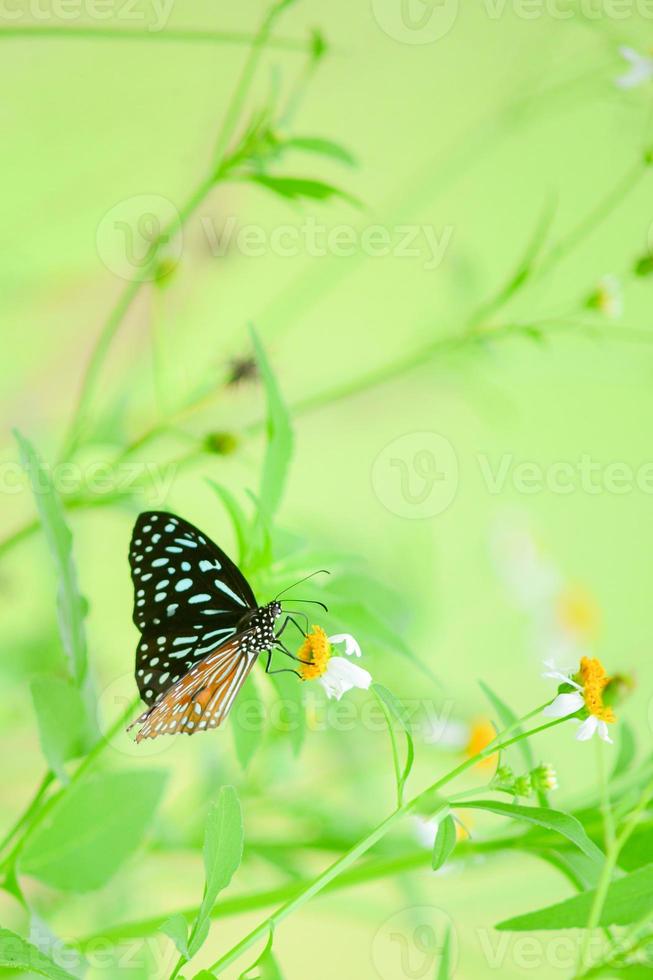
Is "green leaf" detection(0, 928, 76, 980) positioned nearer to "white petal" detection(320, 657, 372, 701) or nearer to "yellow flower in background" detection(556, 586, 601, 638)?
"white petal" detection(320, 657, 372, 701)

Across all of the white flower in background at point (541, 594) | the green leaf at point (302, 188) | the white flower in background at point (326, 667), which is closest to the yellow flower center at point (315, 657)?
the white flower in background at point (326, 667)

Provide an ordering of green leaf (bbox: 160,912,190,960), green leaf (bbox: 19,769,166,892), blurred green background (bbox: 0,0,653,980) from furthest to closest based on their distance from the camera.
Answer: blurred green background (bbox: 0,0,653,980)
green leaf (bbox: 19,769,166,892)
green leaf (bbox: 160,912,190,960)

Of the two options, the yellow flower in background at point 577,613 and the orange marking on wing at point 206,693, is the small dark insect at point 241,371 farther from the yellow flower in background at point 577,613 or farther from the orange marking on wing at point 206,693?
the yellow flower in background at point 577,613

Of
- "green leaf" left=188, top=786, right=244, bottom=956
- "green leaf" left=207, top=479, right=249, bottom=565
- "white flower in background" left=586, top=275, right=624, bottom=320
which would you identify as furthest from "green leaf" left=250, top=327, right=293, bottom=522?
"white flower in background" left=586, top=275, right=624, bottom=320

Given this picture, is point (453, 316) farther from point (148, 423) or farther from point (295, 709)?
point (295, 709)

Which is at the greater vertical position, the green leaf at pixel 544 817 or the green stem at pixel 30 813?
the green stem at pixel 30 813

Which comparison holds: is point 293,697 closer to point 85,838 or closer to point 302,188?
point 85,838
